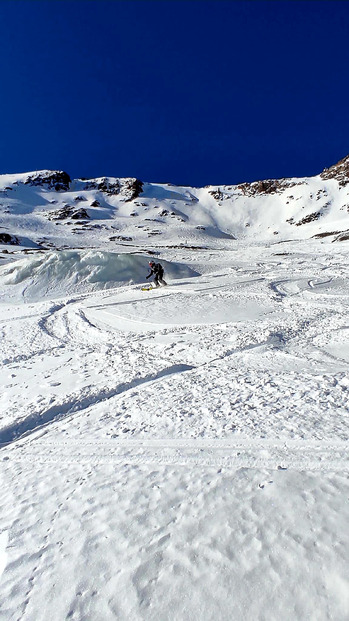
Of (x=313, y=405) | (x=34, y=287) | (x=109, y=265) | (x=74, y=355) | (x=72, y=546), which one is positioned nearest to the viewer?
(x=72, y=546)

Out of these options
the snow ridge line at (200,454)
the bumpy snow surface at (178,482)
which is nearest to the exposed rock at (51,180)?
the bumpy snow surface at (178,482)

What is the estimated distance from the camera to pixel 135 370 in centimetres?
557

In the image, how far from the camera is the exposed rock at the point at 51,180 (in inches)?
5571

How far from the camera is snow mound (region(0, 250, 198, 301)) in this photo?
18781 mm

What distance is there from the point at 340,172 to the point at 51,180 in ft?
412

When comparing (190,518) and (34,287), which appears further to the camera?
(34,287)

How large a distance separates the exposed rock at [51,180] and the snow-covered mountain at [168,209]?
412 mm

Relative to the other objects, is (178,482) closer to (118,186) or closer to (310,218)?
(310,218)

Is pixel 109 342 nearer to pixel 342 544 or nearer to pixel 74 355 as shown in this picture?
pixel 74 355

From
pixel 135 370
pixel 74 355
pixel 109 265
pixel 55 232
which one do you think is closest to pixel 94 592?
pixel 135 370

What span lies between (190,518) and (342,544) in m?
1.04

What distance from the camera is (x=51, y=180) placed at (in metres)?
144

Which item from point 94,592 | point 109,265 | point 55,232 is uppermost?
point 55,232

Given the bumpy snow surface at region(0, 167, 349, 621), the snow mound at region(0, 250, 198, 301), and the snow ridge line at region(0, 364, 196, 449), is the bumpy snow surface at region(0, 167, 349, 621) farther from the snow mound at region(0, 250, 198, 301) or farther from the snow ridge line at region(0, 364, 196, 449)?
the snow mound at region(0, 250, 198, 301)
